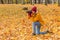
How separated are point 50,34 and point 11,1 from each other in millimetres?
57636

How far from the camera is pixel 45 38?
9211 millimetres

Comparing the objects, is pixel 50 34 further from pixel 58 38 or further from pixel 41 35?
pixel 58 38

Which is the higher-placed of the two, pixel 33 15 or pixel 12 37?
pixel 33 15

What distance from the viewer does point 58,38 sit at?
29.0 feet

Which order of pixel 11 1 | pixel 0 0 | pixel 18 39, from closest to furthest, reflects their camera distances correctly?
pixel 18 39
pixel 0 0
pixel 11 1

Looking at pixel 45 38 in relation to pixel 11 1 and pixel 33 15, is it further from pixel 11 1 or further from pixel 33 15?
pixel 11 1

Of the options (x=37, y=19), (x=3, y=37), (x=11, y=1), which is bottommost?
(x=11, y=1)

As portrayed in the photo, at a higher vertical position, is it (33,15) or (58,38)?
(33,15)

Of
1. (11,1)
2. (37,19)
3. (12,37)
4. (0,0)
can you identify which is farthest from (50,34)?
(11,1)

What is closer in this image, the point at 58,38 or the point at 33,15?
the point at 58,38

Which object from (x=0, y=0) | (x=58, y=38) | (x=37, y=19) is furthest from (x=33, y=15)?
(x=0, y=0)

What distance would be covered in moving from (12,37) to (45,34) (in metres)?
1.49

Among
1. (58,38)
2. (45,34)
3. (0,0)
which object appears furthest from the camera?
(0,0)

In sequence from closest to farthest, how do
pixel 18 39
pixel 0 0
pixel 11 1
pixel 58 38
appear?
pixel 58 38 → pixel 18 39 → pixel 0 0 → pixel 11 1
